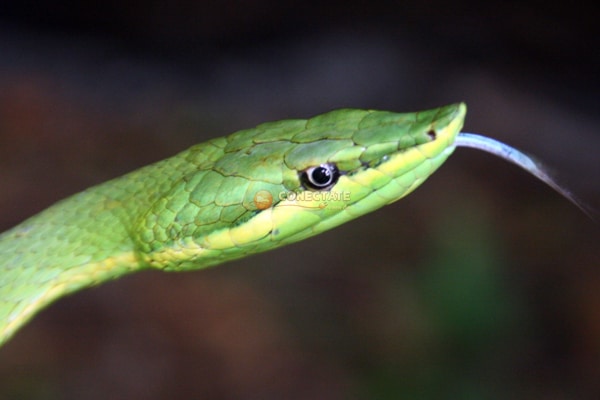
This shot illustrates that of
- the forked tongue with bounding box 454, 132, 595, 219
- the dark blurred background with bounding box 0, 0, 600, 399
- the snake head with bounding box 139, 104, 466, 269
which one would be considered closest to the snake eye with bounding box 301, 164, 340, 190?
the snake head with bounding box 139, 104, 466, 269

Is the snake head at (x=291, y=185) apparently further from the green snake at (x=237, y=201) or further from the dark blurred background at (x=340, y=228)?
the dark blurred background at (x=340, y=228)

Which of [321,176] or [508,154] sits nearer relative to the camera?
[508,154]

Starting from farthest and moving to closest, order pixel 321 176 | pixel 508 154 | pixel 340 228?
1. pixel 340 228
2. pixel 321 176
3. pixel 508 154

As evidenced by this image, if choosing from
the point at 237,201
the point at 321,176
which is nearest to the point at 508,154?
the point at 321,176

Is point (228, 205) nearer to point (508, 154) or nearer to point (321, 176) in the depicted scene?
point (321, 176)

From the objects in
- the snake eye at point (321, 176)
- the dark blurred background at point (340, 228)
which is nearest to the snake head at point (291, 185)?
the snake eye at point (321, 176)

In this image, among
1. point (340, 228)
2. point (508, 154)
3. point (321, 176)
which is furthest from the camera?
point (340, 228)
